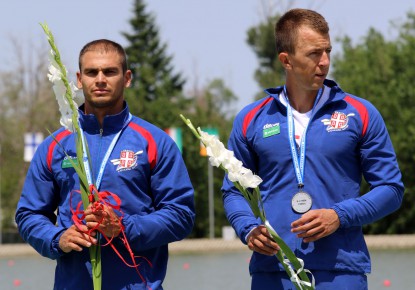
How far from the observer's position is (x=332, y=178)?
199 inches

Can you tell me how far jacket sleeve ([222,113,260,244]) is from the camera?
5086mm

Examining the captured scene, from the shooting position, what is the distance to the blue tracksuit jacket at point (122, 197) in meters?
5.26

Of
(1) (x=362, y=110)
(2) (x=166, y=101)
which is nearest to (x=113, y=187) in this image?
(1) (x=362, y=110)

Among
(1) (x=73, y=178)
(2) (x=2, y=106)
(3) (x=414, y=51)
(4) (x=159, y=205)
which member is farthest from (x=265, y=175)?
(2) (x=2, y=106)

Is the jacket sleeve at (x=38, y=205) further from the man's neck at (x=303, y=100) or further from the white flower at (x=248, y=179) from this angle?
the man's neck at (x=303, y=100)

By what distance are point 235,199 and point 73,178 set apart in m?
0.81

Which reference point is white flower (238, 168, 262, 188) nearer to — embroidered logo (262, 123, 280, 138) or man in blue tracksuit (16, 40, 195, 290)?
embroidered logo (262, 123, 280, 138)

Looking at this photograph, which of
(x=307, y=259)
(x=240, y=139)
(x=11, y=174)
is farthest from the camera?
(x=11, y=174)

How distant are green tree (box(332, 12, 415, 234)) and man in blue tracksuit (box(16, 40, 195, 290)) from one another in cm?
3229

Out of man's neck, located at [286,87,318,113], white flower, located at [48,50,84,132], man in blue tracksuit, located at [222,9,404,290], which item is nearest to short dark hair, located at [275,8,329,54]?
man in blue tracksuit, located at [222,9,404,290]

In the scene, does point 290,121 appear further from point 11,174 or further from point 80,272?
point 11,174

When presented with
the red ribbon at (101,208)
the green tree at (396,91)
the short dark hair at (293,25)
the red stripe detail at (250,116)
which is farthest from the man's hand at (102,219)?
the green tree at (396,91)

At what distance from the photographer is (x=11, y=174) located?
54.1m

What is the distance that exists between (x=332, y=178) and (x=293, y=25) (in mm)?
752
